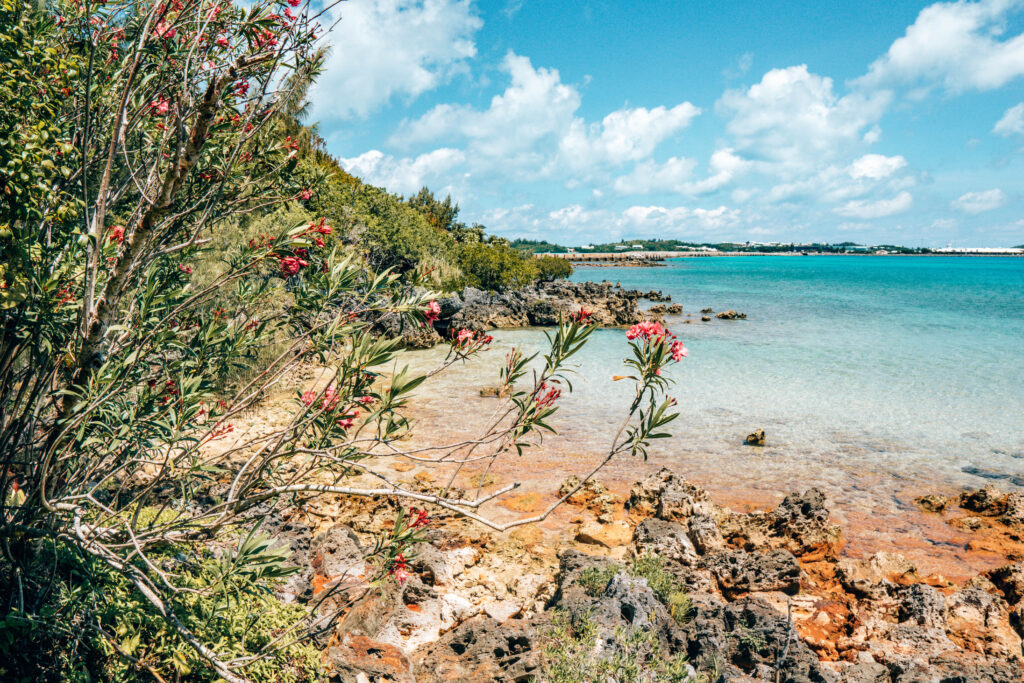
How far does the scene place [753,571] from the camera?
774 cm

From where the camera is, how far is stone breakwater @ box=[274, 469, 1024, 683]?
5.21 meters

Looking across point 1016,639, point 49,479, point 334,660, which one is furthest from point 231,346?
point 1016,639

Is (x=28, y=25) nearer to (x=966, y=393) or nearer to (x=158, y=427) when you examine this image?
(x=158, y=427)

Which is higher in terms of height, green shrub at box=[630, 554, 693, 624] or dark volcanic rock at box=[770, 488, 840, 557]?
green shrub at box=[630, 554, 693, 624]

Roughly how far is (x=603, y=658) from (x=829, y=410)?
1622 cm

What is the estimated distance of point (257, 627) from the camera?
177 inches

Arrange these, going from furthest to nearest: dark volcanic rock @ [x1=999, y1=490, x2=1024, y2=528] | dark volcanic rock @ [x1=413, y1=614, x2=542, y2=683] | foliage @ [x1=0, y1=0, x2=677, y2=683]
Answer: dark volcanic rock @ [x1=999, y1=490, x2=1024, y2=528] < dark volcanic rock @ [x1=413, y1=614, x2=542, y2=683] < foliage @ [x1=0, y1=0, x2=677, y2=683]

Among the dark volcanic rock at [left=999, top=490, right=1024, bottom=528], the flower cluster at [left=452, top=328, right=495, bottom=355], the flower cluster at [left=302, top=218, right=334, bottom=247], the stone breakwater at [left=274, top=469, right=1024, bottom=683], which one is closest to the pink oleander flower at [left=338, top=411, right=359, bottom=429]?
the flower cluster at [left=452, top=328, right=495, bottom=355]

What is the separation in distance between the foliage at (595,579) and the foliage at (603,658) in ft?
2.67

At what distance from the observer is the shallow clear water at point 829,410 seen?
12.2 metres

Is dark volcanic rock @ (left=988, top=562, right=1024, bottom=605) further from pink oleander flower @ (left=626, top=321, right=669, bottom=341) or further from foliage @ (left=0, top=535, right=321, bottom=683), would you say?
foliage @ (left=0, top=535, right=321, bottom=683)

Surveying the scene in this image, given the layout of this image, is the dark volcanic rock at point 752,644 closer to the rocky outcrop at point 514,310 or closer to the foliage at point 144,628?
the foliage at point 144,628

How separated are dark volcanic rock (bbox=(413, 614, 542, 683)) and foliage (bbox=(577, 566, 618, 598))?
40.1 inches

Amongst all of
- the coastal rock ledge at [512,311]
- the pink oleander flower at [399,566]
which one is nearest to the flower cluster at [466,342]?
the pink oleander flower at [399,566]
